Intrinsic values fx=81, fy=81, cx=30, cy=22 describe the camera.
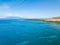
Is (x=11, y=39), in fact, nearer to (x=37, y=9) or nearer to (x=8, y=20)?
(x=8, y=20)

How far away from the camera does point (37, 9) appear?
90.6 inches

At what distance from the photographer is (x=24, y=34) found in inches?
91.4

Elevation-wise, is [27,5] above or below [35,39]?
above

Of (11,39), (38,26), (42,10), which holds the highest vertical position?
(42,10)

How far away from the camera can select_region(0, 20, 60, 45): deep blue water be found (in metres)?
2.18

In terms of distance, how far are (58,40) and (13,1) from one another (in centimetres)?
167

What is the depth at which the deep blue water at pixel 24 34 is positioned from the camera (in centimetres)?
218

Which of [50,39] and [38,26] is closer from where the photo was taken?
[50,39]

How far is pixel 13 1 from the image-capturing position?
86.9 inches

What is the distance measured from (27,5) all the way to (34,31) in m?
0.83

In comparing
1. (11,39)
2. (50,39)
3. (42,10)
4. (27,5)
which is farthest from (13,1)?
(50,39)

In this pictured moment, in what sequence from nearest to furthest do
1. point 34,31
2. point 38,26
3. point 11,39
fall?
point 11,39 → point 34,31 → point 38,26

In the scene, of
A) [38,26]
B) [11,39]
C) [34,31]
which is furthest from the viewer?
[38,26]

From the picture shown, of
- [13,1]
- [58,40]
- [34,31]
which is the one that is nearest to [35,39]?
[34,31]
